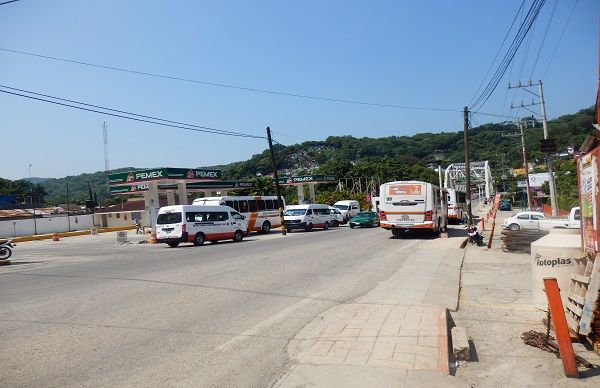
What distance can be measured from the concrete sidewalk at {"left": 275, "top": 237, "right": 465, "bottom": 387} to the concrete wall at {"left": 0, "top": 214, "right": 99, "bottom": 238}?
174ft

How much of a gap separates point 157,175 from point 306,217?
47.6 feet

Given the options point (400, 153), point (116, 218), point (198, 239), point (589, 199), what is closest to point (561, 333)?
point (589, 199)

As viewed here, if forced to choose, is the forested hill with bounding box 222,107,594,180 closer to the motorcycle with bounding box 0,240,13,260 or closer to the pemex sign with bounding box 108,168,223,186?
the pemex sign with bounding box 108,168,223,186

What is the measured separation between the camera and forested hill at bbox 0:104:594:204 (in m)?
63.9

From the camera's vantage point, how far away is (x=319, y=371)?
213 inches

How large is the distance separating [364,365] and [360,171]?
86.6 meters

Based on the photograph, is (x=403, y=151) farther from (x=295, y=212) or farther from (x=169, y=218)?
(x=169, y=218)

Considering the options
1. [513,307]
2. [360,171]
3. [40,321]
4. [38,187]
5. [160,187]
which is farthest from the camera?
[38,187]

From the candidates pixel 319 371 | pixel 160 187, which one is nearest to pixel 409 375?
pixel 319 371

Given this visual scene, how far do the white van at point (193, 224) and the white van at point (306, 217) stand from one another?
345 inches

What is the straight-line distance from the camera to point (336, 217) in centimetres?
4194

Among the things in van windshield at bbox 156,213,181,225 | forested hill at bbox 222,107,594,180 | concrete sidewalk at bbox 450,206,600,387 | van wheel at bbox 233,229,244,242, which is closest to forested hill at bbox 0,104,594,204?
forested hill at bbox 222,107,594,180

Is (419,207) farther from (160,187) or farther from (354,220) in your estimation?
(160,187)

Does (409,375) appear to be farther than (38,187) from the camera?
No
